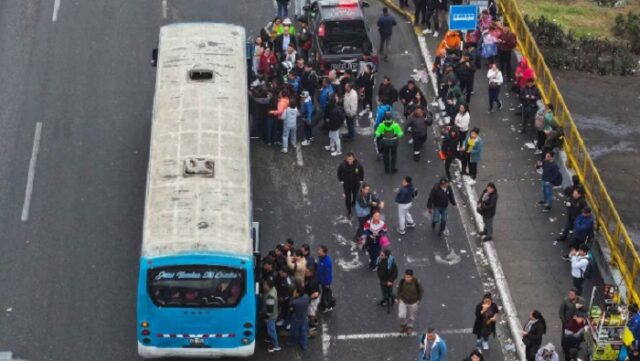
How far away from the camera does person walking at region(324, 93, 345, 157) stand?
33281 millimetres

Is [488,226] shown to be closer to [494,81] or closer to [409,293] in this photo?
[409,293]

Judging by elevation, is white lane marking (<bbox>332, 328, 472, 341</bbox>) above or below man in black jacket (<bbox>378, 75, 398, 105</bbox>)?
below

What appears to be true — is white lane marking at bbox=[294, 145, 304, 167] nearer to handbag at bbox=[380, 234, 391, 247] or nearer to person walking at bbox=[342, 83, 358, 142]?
person walking at bbox=[342, 83, 358, 142]

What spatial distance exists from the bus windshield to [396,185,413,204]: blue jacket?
576cm

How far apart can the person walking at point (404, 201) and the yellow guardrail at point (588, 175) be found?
3.95 m

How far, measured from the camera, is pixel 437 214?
30.7m

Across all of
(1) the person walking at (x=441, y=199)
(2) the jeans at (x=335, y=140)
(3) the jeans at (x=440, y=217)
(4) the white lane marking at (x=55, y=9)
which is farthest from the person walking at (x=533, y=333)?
(4) the white lane marking at (x=55, y=9)

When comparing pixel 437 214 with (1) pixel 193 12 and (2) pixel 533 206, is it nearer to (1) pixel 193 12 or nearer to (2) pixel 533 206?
(2) pixel 533 206

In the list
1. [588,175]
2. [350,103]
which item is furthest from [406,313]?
[350,103]

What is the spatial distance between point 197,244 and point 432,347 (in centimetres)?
457

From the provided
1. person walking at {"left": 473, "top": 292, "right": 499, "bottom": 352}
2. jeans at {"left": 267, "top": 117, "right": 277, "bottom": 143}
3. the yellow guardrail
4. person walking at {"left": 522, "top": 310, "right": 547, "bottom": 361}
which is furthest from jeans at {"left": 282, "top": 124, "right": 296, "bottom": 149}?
person walking at {"left": 522, "top": 310, "right": 547, "bottom": 361}

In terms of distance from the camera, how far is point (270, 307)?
2659 centimetres

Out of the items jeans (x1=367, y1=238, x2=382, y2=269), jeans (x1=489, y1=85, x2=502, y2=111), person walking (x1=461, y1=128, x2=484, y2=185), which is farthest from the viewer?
jeans (x1=489, y1=85, x2=502, y2=111)

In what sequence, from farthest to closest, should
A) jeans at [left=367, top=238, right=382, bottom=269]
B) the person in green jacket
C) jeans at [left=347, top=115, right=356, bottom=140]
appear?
jeans at [left=347, top=115, right=356, bottom=140], the person in green jacket, jeans at [left=367, top=238, right=382, bottom=269]
